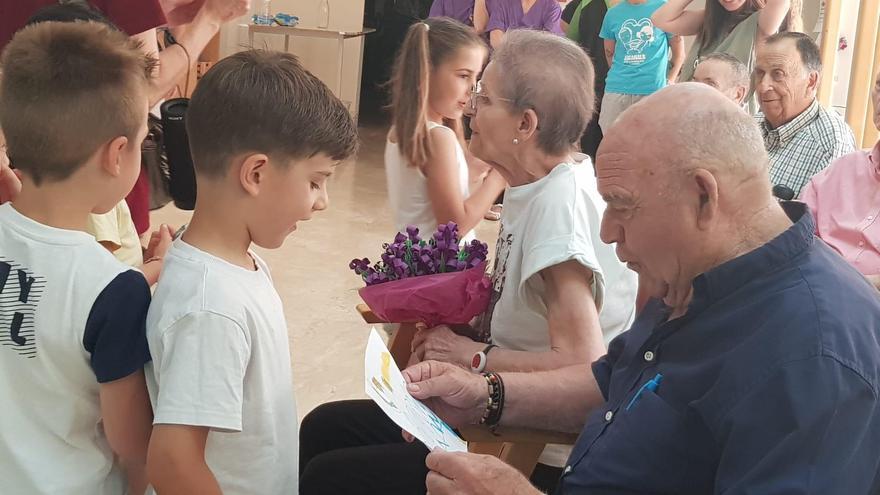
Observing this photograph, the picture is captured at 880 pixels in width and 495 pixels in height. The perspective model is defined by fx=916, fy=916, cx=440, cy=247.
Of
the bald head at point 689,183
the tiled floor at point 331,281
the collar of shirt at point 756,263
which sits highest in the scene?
the bald head at point 689,183

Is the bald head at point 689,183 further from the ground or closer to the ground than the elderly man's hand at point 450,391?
further from the ground

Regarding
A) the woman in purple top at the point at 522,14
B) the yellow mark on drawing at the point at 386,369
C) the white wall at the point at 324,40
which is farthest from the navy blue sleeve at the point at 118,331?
the white wall at the point at 324,40

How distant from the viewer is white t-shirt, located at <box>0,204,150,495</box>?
58.9 inches

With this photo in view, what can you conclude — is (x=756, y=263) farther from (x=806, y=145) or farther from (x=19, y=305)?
(x=806, y=145)

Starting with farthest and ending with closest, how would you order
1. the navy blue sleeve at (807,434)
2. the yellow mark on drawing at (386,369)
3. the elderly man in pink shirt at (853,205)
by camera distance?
the elderly man in pink shirt at (853,205), the yellow mark on drawing at (386,369), the navy blue sleeve at (807,434)

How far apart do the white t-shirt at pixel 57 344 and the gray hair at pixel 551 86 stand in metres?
0.99

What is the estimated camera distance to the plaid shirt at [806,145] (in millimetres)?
3922

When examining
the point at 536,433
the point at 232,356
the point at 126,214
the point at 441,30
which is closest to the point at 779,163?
the point at 441,30

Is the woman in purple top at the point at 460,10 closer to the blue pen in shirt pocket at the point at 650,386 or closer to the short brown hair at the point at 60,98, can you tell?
the short brown hair at the point at 60,98

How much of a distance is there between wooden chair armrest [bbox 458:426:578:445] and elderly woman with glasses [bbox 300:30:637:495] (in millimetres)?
138

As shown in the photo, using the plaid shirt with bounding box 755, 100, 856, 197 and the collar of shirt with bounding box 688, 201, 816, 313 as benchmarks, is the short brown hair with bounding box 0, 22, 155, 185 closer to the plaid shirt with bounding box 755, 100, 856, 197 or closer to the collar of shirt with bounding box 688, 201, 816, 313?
the collar of shirt with bounding box 688, 201, 816, 313

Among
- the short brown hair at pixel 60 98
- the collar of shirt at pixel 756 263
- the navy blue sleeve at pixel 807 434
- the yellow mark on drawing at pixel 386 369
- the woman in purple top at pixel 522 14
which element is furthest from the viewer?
the woman in purple top at pixel 522 14

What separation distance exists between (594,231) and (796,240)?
2.02ft

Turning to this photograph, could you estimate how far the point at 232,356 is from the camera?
4.91 feet
